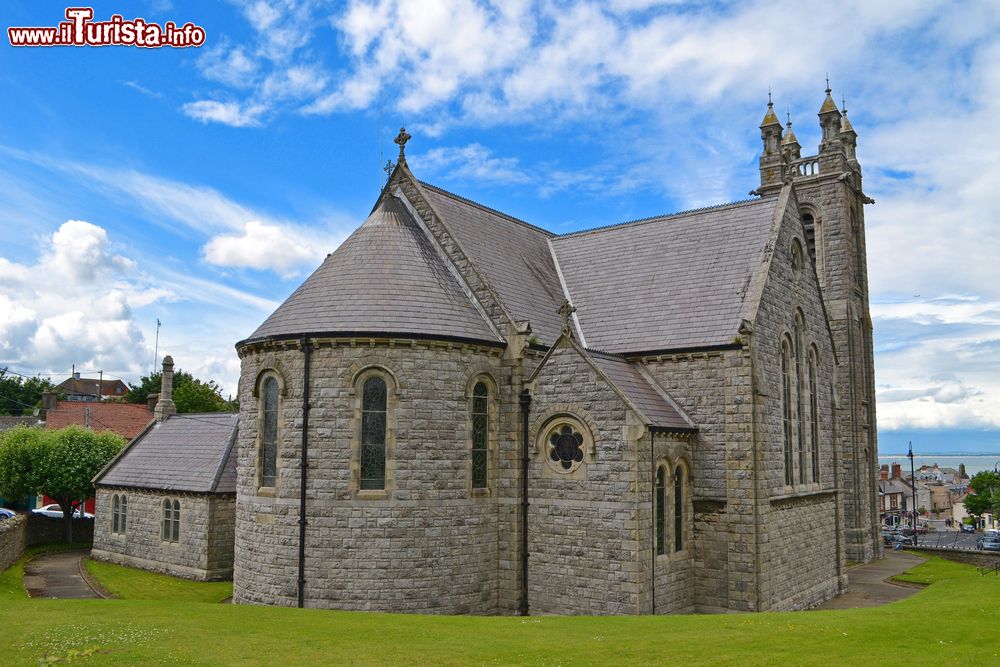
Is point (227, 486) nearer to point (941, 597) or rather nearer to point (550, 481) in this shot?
point (550, 481)

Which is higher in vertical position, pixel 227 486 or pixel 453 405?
pixel 453 405

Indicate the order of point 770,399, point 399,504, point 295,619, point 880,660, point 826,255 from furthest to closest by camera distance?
1. point 826,255
2. point 770,399
3. point 399,504
4. point 295,619
5. point 880,660

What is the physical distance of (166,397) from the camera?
38188 millimetres

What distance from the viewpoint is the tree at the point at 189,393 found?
2886 inches

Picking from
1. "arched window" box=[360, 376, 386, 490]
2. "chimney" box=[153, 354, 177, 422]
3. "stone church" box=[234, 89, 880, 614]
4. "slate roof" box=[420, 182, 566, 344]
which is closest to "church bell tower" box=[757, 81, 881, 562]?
"stone church" box=[234, 89, 880, 614]

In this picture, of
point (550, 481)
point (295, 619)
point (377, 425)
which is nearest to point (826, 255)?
point (550, 481)

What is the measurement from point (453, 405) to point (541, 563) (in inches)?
199

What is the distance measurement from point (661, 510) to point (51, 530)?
108 ft

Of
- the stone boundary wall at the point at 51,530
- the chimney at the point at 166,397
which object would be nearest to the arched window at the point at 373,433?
the chimney at the point at 166,397

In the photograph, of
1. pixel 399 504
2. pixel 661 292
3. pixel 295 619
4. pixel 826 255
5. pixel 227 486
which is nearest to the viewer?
pixel 295 619

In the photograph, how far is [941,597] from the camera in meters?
21.8

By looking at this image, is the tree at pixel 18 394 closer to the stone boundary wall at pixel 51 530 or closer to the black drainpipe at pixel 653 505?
the stone boundary wall at pixel 51 530

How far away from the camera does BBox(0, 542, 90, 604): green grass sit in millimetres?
25505

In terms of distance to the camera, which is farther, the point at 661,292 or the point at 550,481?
the point at 661,292
